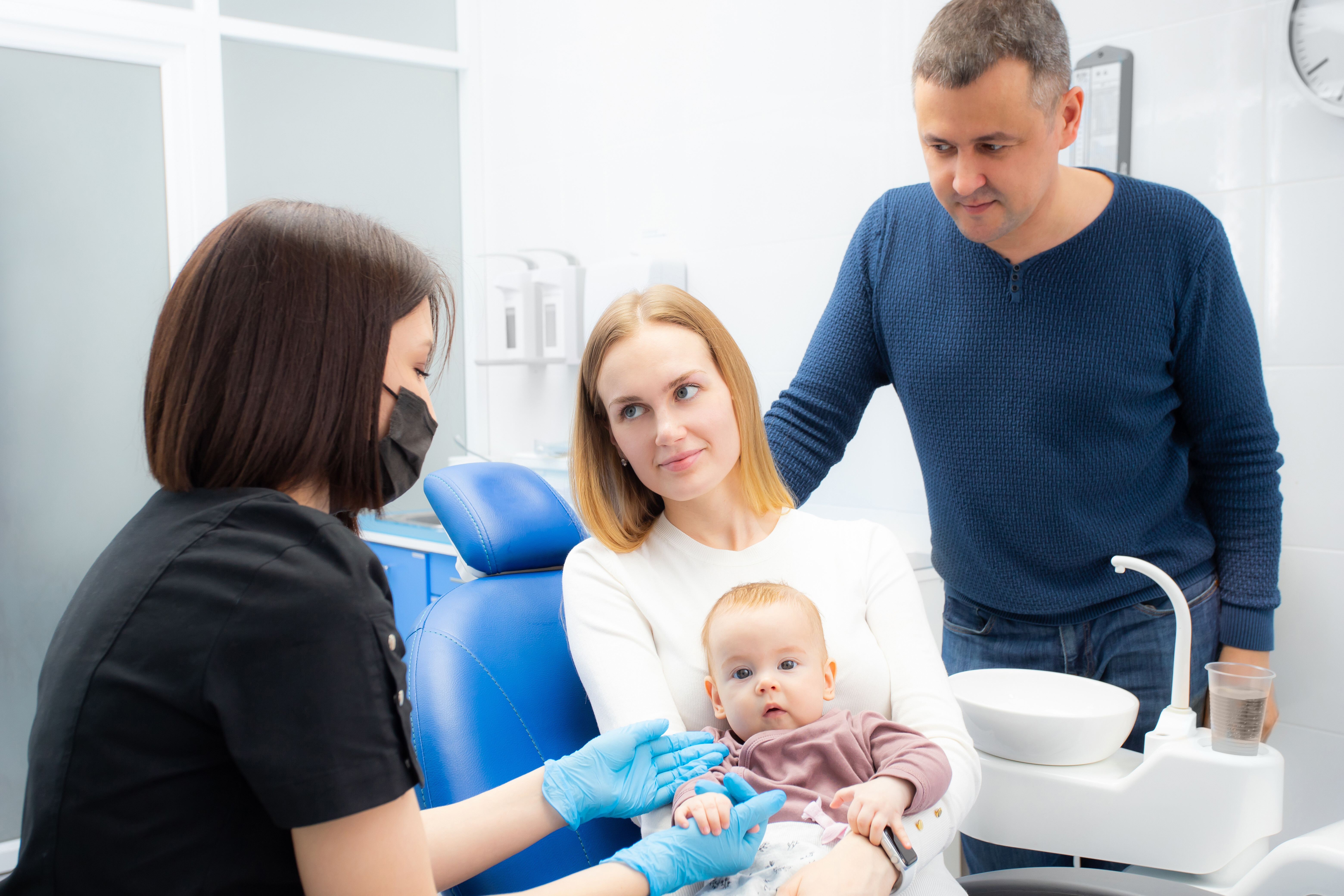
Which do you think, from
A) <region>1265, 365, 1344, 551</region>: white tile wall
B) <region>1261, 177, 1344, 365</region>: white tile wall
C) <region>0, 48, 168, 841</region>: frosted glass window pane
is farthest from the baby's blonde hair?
<region>0, 48, 168, 841</region>: frosted glass window pane

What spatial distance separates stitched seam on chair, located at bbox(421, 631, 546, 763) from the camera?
134 centimetres

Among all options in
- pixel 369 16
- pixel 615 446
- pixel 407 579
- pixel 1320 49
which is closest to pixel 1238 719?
pixel 615 446

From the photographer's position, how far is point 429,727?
50.6 inches

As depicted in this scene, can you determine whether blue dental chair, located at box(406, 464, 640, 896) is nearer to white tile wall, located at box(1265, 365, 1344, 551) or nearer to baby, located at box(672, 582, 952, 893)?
baby, located at box(672, 582, 952, 893)

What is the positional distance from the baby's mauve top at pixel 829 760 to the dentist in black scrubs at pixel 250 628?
48 cm

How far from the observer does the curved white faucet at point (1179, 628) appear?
1.34 metres

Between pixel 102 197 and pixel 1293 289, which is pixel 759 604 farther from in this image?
pixel 102 197

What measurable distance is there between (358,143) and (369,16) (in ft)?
1.68

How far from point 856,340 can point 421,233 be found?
111 inches

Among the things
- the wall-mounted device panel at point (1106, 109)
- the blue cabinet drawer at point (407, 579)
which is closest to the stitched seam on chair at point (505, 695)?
the wall-mounted device panel at point (1106, 109)

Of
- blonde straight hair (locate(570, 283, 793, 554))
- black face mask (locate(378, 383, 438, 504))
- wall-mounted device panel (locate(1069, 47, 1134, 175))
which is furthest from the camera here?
wall-mounted device panel (locate(1069, 47, 1134, 175))

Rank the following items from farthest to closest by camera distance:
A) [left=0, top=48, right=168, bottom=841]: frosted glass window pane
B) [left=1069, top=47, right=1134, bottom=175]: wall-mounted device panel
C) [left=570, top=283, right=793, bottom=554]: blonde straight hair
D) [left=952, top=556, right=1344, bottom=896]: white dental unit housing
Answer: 1. [left=0, top=48, right=168, bottom=841]: frosted glass window pane
2. [left=1069, top=47, right=1134, bottom=175]: wall-mounted device panel
3. [left=570, top=283, right=793, bottom=554]: blonde straight hair
4. [left=952, top=556, right=1344, bottom=896]: white dental unit housing

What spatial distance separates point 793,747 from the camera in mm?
1232

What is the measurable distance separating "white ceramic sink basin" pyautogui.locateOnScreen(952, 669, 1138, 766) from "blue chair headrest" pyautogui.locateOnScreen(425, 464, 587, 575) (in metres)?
0.66
